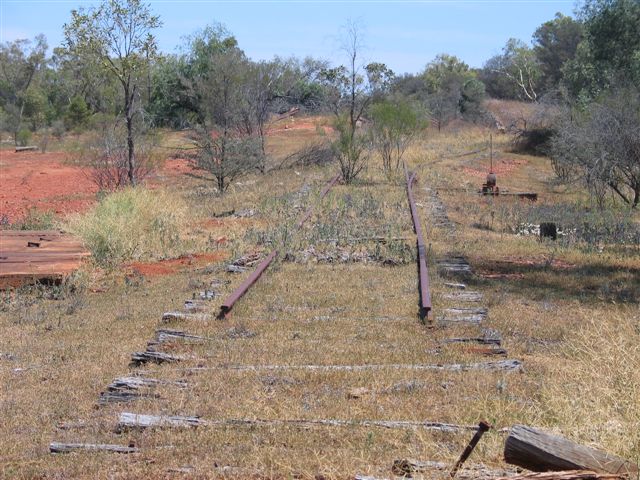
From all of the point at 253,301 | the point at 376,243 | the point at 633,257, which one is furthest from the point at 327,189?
the point at 253,301

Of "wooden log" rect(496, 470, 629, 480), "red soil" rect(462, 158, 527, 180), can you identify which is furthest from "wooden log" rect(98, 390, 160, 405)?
"red soil" rect(462, 158, 527, 180)

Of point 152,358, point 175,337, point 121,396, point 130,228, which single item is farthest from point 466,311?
point 130,228

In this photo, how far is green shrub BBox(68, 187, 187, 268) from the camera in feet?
46.1

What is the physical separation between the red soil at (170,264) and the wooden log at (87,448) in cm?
750

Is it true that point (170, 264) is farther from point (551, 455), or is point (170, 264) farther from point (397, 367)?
point (551, 455)

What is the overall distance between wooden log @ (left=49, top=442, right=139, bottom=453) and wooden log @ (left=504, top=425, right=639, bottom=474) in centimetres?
223

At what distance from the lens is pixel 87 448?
202 inches

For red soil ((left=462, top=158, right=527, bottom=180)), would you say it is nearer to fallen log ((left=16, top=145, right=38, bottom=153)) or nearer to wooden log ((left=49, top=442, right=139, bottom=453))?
wooden log ((left=49, top=442, right=139, bottom=453))

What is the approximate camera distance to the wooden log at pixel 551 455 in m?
3.96

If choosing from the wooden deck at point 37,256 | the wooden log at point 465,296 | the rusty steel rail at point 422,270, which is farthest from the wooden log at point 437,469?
the wooden deck at point 37,256

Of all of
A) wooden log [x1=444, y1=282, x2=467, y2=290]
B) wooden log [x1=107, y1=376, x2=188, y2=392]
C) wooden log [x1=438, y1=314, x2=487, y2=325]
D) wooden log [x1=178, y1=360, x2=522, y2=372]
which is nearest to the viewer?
wooden log [x1=107, y1=376, x2=188, y2=392]

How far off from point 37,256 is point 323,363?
22.2 feet

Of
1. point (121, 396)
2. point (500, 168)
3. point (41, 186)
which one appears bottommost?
point (121, 396)

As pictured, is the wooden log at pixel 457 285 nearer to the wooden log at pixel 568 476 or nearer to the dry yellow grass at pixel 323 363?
the dry yellow grass at pixel 323 363
